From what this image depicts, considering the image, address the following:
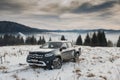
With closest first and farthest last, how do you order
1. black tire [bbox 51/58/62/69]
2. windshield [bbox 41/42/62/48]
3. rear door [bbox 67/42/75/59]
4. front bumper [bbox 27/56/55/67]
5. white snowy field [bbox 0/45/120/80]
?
1. white snowy field [bbox 0/45/120/80]
2. front bumper [bbox 27/56/55/67]
3. black tire [bbox 51/58/62/69]
4. windshield [bbox 41/42/62/48]
5. rear door [bbox 67/42/75/59]

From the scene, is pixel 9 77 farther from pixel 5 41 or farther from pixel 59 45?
pixel 5 41

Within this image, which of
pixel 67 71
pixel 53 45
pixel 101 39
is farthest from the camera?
pixel 101 39

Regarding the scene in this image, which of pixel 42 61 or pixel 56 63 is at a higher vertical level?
pixel 42 61

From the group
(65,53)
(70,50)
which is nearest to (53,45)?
(65,53)

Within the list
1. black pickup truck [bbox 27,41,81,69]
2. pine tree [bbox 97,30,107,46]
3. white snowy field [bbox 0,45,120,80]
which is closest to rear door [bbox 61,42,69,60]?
black pickup truck [bbox 27,41,81,69]

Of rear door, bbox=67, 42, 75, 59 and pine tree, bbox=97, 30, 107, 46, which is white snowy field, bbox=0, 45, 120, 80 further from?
pine tree, bbox=97, 30, 107, 46

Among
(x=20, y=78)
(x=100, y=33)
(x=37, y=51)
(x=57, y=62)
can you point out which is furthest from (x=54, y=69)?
(x=100, y=33)

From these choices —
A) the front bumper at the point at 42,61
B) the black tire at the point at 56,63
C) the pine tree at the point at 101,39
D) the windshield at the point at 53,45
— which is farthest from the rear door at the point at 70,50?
the pine tree at the point at 101,39

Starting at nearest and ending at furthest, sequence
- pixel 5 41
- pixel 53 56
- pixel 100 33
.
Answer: pixel 53 56 → pixel 100 33 → pixel 5 41

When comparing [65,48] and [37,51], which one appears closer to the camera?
[37,51]

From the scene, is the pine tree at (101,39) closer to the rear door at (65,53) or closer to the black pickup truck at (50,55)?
the rear door at (65,53)

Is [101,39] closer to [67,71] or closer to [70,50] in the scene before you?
[70,50]

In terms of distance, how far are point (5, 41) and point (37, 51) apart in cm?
14205

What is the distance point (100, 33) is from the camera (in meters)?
96.7
